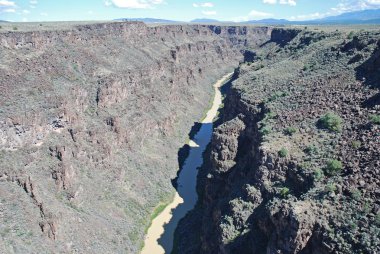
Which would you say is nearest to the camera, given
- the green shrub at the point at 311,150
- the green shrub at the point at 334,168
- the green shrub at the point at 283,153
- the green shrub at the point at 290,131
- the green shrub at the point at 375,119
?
the green shrub at the point at 334,168

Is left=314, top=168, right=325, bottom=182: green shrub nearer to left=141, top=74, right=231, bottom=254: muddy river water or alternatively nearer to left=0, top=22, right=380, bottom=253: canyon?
left=0, top=22, right=380, bottom=253: canyon

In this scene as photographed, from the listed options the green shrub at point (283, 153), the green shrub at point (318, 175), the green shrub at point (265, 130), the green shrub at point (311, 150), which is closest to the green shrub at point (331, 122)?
the green shrub at point (311, 150)

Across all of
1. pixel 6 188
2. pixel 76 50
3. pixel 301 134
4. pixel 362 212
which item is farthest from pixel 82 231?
pixel 76 50

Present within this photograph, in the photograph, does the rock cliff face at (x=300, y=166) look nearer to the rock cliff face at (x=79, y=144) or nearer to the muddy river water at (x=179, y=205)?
the muddy river water at (x=179, y=205)

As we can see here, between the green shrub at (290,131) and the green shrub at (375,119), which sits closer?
the green shrub at (375,119)

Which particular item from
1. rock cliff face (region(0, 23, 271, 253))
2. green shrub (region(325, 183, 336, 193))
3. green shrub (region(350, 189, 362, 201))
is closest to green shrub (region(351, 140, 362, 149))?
green shrub (region(325, 183, 336, 193))

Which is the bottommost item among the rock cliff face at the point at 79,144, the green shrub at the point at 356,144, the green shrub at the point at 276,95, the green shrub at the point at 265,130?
the rock cliff face at the point at 79,144
